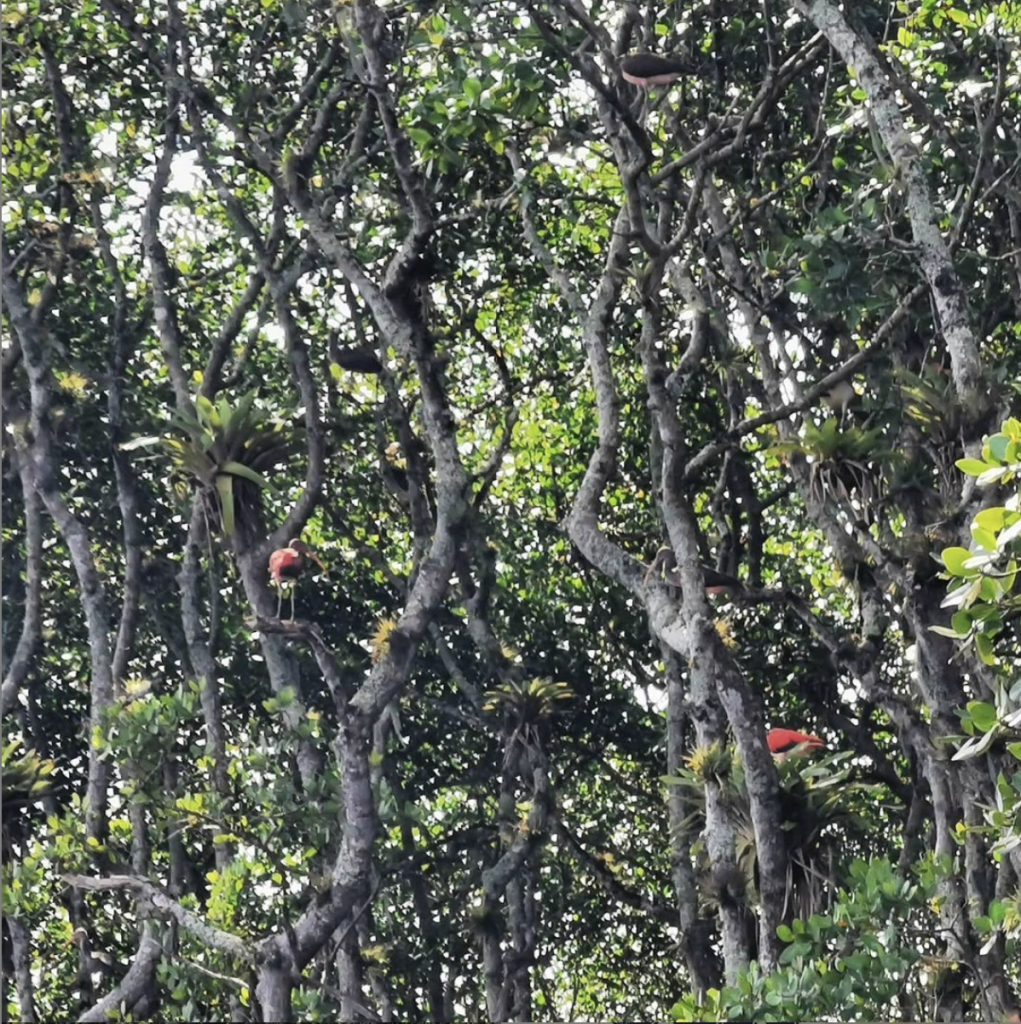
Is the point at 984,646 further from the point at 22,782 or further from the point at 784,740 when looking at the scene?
the point at 22,782

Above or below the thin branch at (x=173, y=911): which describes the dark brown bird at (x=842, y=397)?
above

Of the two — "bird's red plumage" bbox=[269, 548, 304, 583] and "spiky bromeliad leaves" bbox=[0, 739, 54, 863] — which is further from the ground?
"bird's red plumage" bbox=[269, 548, 304, 583]

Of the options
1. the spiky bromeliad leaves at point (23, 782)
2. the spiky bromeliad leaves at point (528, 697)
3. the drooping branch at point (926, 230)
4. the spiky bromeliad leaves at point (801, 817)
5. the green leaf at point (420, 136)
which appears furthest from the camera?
the spiky bromeliad leaves at point (528, 697)

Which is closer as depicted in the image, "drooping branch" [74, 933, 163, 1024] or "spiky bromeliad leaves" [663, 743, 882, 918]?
"spiky bromeliad leaves" [663, 743, 882, 918]

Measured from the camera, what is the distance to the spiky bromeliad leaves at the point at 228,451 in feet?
31.6

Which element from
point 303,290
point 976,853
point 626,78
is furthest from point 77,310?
point 976,853

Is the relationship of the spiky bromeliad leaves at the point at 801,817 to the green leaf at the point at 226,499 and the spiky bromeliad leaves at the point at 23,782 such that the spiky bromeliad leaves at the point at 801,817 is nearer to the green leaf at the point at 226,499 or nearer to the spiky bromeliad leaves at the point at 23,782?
the green leaf at the point at 226,499

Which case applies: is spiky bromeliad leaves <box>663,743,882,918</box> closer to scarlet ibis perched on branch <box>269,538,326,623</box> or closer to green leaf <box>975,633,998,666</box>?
scarlet ibis perched on branch <box>269,538,326,623</box>

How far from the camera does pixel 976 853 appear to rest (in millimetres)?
9125

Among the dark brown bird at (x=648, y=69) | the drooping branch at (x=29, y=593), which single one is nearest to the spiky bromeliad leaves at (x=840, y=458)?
the dark brown bird at (x=648, y=69)

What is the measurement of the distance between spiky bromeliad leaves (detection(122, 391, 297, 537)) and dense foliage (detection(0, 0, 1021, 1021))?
3cm

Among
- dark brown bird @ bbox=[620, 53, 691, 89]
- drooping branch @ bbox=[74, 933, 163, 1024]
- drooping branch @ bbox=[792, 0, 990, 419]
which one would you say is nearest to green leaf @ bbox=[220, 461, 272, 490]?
drooping branch @ bbox=[74, 933, 163, 1024]

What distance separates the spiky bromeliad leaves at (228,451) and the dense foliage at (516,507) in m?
0.03

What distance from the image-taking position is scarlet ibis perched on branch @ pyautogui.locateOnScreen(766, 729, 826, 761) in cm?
935
